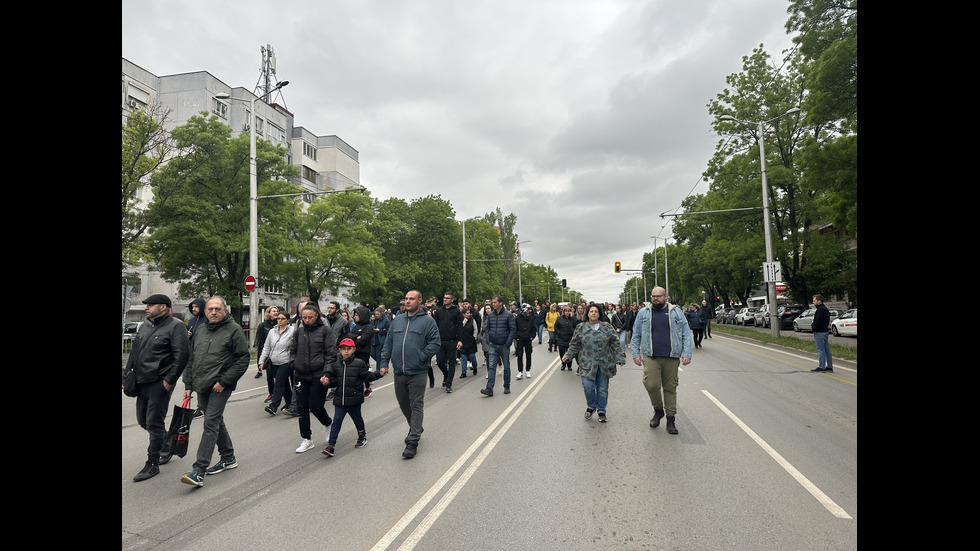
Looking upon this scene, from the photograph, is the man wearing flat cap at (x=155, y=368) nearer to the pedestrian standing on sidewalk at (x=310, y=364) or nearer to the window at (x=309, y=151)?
the pedestrian standing on sidewalk at (x=310, y=364)

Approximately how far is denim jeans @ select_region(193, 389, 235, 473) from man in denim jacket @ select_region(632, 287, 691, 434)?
5.05 m

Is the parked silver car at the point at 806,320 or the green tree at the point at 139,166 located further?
the parked silver car at the point at 806,320

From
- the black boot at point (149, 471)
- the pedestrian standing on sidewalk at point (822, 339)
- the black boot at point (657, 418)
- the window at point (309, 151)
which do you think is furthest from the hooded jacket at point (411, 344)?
the window at point (309, 151)

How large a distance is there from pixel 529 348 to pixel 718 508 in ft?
29.6

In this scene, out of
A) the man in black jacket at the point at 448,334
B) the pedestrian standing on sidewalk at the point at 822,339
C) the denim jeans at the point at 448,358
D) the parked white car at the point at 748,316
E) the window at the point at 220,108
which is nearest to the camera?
the denim jeans at the point at 448,358

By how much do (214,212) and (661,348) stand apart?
24733mm

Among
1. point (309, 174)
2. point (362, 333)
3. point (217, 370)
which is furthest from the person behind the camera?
point (309, 174)

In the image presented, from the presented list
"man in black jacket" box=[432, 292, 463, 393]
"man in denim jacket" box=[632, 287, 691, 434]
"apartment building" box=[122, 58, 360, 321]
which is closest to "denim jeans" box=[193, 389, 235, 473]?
"man in denim jacket" box=[632, 287, 691, 434]

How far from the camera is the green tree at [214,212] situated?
2352cm

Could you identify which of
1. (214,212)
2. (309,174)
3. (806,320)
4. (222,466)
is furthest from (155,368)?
(309,174)

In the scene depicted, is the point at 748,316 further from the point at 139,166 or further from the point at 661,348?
the point at 139,166

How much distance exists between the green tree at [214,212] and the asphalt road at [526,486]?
18.5m

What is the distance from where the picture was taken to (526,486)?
4.38 metres
